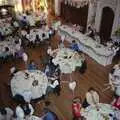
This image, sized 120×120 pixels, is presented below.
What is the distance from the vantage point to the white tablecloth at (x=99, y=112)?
6445 mm

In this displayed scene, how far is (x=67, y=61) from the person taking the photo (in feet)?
31.4

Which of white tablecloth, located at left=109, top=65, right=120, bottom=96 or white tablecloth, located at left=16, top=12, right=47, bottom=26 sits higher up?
white tablecloth, located at left=16, top=12, right=47, bottom=26

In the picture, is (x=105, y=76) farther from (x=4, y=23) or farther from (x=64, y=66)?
(x=4, y=23)

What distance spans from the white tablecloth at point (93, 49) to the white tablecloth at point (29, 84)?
148 inches

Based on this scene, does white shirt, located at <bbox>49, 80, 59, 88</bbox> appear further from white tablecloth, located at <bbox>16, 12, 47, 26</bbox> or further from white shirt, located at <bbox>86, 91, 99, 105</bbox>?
white tablecloth, located at <bbox>16, 12, 47, 26</bbox>

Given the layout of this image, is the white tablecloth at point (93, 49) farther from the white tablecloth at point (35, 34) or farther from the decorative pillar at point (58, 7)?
the decorative pillar at point (58, 7)

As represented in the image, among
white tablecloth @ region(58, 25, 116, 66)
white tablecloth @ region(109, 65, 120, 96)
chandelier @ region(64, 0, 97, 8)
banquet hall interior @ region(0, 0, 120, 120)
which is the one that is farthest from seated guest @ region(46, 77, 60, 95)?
chandelier @ region(64, 0, 97, 8)

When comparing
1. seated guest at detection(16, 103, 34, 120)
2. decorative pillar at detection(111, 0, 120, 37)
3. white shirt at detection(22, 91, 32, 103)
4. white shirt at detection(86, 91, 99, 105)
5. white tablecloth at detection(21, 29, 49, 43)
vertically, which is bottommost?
white shirt at detection(22, 91, 32, 103)

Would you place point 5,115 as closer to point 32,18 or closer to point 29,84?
point 29,84

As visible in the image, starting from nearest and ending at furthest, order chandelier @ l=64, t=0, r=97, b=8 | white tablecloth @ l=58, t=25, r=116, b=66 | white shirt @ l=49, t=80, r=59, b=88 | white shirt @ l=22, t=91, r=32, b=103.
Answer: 1. white shirt @ l=22, t=91, r=32, b=103
2. white shirt @ l=49, t=80, r=59, b=88
3. white tablecloth @ l=58, t=25, r=116, b=66
4. chandelier @ l=64, t=0, r=97, b=8

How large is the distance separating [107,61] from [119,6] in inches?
142

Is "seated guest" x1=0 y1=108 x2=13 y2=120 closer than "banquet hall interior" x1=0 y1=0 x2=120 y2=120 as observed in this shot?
Yes

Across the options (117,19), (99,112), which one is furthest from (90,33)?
(99,112)

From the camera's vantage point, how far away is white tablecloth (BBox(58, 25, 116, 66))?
10820mm
